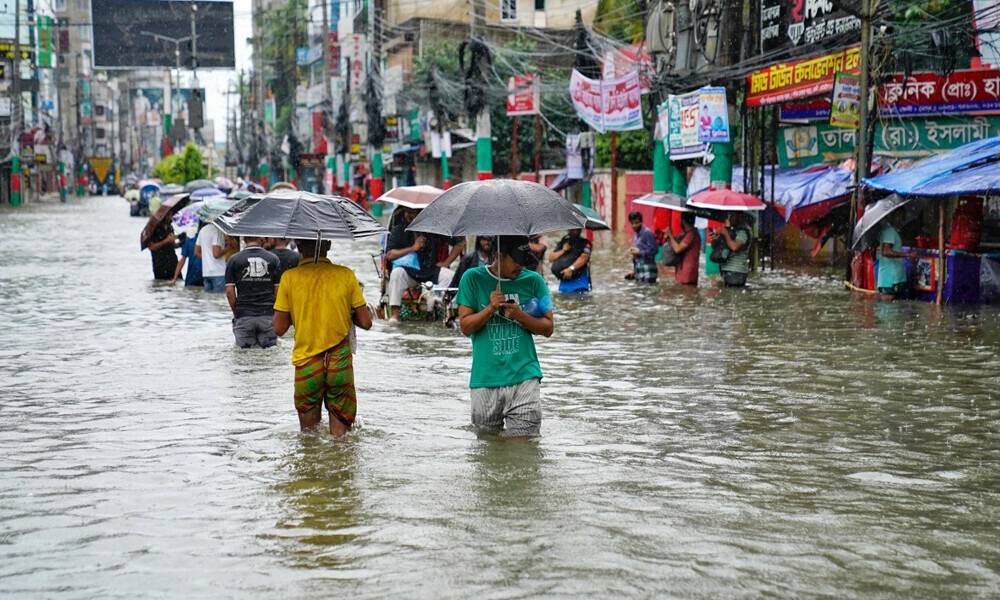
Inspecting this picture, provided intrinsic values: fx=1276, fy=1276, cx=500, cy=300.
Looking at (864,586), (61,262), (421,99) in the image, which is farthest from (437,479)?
(421,99)

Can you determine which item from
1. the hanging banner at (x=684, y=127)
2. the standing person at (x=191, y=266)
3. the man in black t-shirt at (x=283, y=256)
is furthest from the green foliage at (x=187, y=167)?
the man in black t-shirt at (x=283, y=256)

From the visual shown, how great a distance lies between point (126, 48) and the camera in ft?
167

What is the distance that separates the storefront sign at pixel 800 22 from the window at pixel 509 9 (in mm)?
39647

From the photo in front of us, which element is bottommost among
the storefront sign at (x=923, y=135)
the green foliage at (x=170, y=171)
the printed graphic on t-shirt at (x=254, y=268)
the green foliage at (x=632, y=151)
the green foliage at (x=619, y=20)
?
the printed graphic on t-shirt at (x=254, y=268)

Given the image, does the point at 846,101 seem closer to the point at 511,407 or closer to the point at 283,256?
the point at 283,256

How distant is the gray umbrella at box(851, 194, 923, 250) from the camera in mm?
16062

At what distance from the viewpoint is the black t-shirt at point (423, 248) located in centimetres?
1455

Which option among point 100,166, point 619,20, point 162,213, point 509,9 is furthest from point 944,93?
point 100,166

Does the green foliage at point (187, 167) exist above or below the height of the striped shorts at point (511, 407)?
above

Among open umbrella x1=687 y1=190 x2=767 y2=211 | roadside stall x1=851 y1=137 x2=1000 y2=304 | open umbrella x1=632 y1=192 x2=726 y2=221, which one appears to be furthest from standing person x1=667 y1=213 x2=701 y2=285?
roadside stall x1=851 y1=137 x2=1000 y2=304

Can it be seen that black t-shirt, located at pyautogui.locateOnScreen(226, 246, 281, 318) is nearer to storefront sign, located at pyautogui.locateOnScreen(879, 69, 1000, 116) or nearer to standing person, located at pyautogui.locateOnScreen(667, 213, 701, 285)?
standing person, located at pyautogui.locateOnScreen(667, 213, 701, 285)

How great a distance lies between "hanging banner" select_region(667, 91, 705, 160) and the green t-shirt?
47.3ft

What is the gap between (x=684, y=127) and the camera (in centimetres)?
2219

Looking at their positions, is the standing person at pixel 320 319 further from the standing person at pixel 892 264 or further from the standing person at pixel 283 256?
the standing person at pixel 892 264
